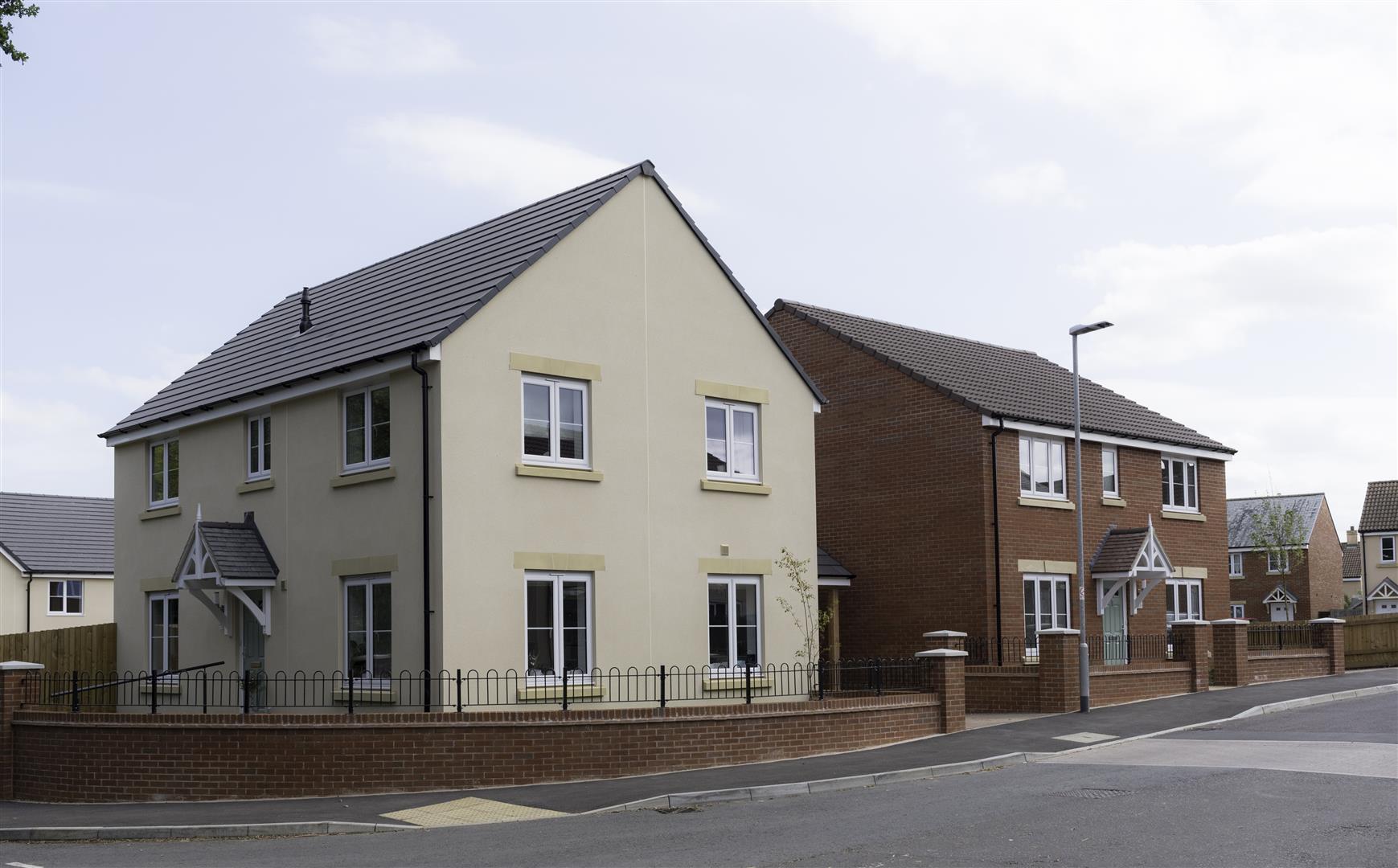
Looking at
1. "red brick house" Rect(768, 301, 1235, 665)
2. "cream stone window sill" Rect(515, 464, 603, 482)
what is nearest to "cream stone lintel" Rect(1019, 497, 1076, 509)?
"red brick house" Rect(768, 301, 1235, 665)

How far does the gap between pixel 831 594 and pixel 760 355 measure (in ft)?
25.7

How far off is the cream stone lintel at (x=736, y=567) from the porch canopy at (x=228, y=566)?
270 inches

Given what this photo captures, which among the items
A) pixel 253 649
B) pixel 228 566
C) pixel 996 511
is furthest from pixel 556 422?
pixel 996 511

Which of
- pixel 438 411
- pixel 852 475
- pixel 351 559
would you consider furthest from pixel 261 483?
pixel 852 475

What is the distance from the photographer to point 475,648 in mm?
18703

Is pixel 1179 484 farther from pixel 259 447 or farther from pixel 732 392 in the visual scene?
pixel 259 447

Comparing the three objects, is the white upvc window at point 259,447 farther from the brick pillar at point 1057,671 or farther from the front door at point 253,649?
the brick pillar at point 1057,671

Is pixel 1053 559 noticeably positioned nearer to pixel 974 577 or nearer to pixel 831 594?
pixel 974 577

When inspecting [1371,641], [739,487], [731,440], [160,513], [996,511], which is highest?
→ [731,440]

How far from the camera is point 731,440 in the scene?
22828mm

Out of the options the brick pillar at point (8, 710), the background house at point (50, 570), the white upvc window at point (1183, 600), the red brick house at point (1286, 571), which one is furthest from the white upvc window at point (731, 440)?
the red brick house at point (1286, 571)

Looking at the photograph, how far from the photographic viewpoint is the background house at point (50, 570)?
4538 cm

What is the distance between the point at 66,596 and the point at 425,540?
33248 millimetres

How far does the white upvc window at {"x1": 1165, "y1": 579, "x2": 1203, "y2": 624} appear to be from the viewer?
33062mm
